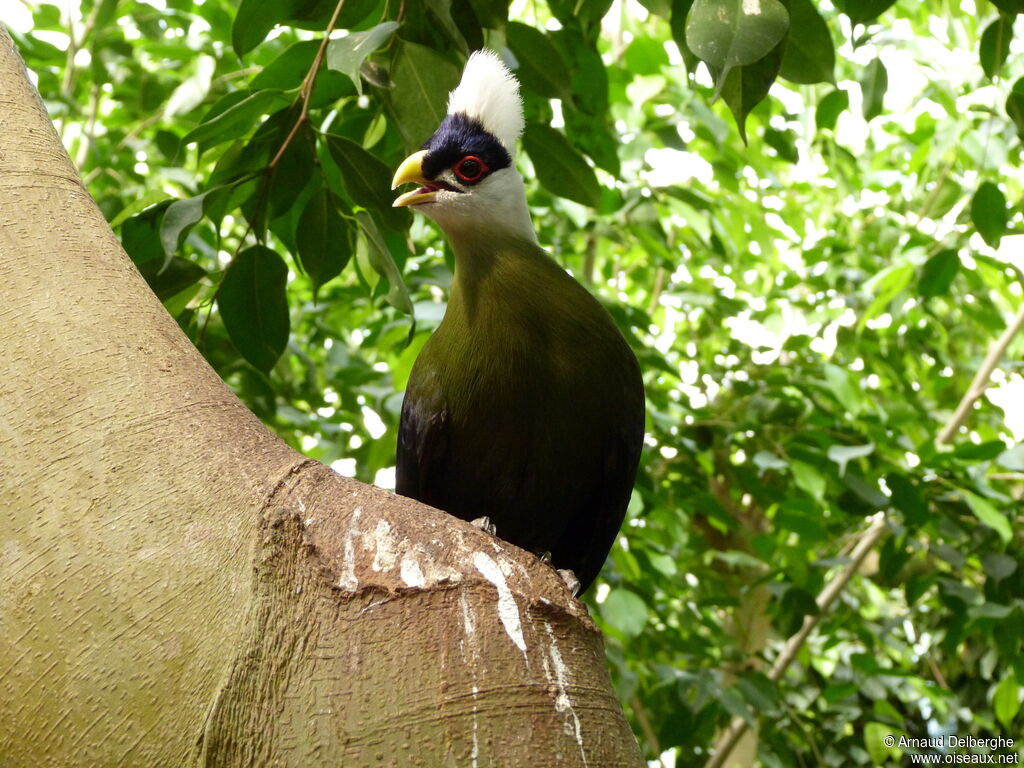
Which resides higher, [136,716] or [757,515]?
[136,716]

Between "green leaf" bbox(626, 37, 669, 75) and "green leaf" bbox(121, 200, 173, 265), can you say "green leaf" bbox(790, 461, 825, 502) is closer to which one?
"green leaf" bbox(626, 37, 669, 75)

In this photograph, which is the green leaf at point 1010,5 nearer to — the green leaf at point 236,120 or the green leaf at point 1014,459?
the green leaf at point 236,120

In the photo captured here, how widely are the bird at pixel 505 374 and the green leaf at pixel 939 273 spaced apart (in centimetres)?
109

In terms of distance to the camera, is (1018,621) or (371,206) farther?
(1018,621)

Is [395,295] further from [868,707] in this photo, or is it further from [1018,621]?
[868,707]

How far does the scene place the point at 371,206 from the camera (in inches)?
61.4

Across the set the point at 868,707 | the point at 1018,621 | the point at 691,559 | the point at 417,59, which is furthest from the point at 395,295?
the point at 868,707

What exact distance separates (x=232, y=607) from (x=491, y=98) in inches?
53.7

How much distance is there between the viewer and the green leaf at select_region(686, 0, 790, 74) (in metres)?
1.14

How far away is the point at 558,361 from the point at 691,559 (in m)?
2.27

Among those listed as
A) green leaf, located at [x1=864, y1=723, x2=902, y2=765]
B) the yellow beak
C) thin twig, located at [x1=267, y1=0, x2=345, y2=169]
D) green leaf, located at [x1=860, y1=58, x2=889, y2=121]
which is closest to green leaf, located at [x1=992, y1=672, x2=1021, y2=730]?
green leaf, located at [x1=864, y1=723, x2=902, y2=765]

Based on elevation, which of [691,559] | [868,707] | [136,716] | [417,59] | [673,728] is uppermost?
[417,59]

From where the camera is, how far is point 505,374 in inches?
72.6

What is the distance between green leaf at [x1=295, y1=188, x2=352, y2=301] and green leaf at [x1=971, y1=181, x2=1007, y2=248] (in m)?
1.30
